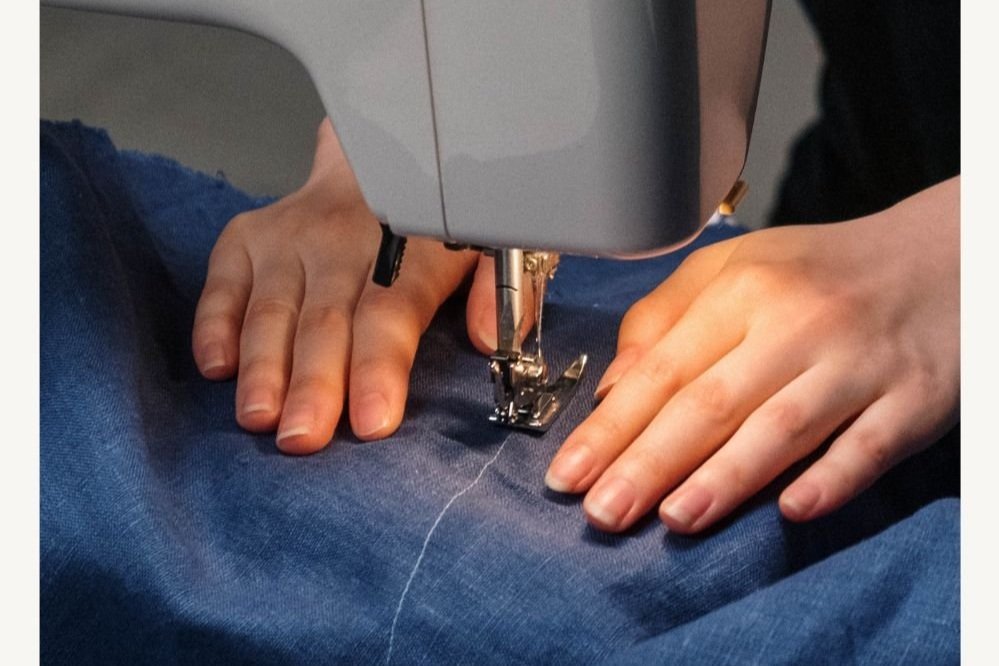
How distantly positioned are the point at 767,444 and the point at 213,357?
1.08 feet

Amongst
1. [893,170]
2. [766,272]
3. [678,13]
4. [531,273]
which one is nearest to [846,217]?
[893,170]

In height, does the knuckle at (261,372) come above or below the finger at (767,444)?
below

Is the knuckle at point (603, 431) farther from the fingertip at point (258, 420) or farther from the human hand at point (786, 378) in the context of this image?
the fingertip at point (258, 420)

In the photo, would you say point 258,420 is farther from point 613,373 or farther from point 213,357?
point 613,373

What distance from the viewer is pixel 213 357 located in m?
0.93

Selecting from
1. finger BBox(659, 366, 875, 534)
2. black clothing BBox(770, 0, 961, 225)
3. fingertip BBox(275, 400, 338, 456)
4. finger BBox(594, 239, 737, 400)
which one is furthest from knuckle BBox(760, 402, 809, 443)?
black clothing BBox(770, 0, 961, 225)

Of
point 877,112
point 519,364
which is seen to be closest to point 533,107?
point 519,364

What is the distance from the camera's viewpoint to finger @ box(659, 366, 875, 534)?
30.6 inches

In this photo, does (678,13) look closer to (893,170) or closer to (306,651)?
(306,651)

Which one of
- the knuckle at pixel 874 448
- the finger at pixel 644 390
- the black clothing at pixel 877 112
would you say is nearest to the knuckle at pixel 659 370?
the finger at pixel 644 390

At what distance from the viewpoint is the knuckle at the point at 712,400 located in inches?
32.3

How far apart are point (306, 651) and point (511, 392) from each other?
7.9 inches

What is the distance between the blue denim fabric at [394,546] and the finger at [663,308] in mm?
27

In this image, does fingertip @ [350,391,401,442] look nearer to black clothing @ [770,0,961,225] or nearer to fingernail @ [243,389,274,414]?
fingernail @ [243,389,274,414]
